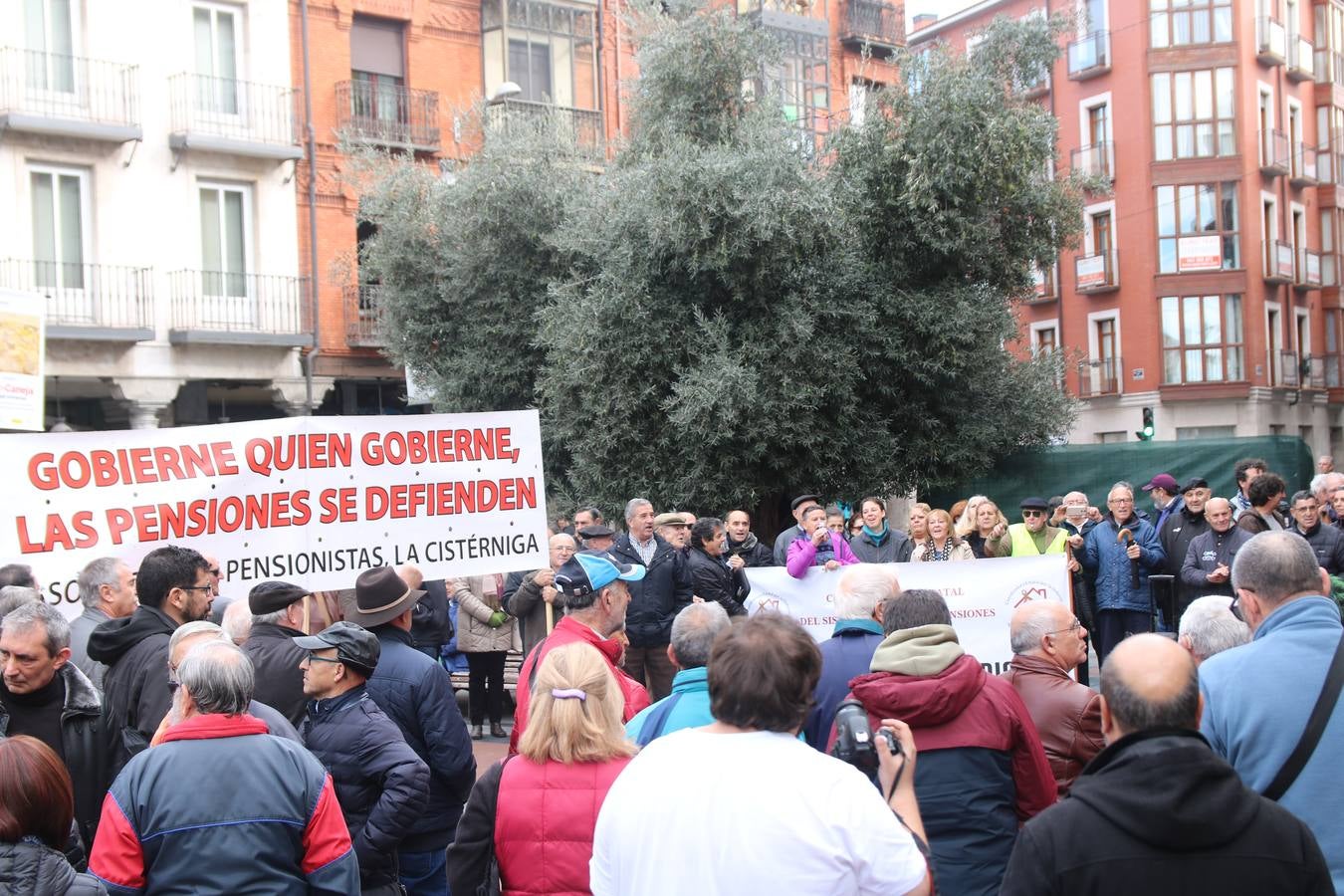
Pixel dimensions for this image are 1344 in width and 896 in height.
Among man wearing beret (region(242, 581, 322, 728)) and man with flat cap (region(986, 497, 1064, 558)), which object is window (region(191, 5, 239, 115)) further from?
man wearing beret (region(242, 581, 322, 728))

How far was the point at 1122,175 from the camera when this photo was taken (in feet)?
127

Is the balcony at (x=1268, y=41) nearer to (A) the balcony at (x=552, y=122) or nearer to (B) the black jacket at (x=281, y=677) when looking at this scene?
(A) the balcony at (x=552, y=122)

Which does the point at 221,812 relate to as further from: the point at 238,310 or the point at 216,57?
the point at 216,57

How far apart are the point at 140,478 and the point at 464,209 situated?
1218cm

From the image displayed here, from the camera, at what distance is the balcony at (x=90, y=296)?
20.4 meters

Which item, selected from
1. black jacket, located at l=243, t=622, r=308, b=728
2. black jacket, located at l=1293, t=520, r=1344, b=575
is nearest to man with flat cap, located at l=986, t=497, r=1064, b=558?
black jacket, located at l=1293, t=520, r=1344, b=575

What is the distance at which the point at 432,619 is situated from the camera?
10594 mm

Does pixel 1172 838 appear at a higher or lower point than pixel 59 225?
lower

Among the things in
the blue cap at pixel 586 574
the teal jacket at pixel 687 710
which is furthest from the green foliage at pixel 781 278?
the teal jacket at pixel 687 710

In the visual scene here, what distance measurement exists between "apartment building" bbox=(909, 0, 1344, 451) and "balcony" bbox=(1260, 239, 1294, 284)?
6 centimetres

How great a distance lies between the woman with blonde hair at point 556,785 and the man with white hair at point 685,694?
0.40 m

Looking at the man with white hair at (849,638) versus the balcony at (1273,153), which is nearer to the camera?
the man with white hair at (849,638)

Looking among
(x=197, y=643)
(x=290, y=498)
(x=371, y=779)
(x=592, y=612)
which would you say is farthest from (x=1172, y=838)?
(x=290, y=498)

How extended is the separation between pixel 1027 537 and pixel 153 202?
16.1m
